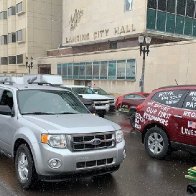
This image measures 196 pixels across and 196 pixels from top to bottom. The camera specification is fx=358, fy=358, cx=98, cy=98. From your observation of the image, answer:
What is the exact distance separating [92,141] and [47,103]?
155 centimetres

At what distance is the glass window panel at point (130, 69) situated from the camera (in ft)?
111

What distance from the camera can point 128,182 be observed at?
21.2 feet

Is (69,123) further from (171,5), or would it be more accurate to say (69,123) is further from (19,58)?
(19,58)

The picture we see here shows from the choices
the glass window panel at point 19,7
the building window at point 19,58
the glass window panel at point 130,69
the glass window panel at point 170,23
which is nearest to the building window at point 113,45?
the glass window panel at point 170,23

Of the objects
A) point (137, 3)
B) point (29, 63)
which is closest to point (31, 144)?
point (137, 3)

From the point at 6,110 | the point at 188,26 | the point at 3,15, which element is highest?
the point at 3,15

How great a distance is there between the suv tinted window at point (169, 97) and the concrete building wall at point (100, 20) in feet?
95.1

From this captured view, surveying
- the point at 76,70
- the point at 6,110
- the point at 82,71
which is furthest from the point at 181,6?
the point at 6,110

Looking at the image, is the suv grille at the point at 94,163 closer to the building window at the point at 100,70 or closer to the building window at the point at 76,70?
the building window at the point at 100,70

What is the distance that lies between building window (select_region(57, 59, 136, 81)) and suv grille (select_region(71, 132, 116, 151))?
28155mm

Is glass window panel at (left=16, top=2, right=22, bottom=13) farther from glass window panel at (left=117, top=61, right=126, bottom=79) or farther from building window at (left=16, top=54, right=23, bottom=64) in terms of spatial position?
glass window panel at (left=117, top=61, right=126, bottom=79)

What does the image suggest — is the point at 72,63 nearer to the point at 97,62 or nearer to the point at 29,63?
the point at 97,62

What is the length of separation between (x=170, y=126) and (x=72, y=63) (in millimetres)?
36989

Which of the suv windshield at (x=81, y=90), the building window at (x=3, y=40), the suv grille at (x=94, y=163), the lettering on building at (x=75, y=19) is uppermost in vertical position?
the lettering on building at (x=75, y=19)
